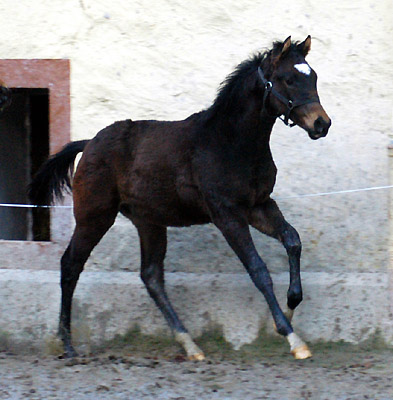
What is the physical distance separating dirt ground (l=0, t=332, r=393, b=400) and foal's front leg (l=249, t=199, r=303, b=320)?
487 millimetres

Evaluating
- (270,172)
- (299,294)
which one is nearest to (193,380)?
(299,294)

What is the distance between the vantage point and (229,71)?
6.04m

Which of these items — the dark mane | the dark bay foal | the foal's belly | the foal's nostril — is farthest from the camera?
the foal's belly

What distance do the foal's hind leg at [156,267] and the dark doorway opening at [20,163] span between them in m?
2.02

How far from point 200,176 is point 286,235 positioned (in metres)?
0.66

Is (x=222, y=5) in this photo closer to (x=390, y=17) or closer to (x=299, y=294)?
(x=390, y=17)

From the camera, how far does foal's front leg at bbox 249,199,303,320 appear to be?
505 cm

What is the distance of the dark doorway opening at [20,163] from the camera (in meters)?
7.79

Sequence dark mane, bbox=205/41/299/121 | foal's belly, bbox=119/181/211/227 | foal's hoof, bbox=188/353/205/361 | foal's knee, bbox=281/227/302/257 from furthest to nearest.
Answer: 1. foal's hoof, bbox=188/353/205/361
2. foal's belly, bbox=119/181/211/227
3. dark mane, bbox=205/41/299/121
4. foal's knee, bbox=281/227/302/257

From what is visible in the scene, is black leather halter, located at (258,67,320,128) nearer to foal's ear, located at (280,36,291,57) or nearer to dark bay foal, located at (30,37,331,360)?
dark bay foal, located at (30,37,331,360)

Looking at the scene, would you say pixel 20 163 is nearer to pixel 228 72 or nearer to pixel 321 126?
pixel 228 72

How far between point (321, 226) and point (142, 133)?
146cm

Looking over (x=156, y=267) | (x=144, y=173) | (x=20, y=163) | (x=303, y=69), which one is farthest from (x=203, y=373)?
(x=20, y=163)

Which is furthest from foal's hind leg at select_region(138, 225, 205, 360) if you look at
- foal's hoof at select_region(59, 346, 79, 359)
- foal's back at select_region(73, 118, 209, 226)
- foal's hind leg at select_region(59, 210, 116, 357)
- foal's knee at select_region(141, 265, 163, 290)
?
foal's hoof at select_region(59, 346, 79, 359)
